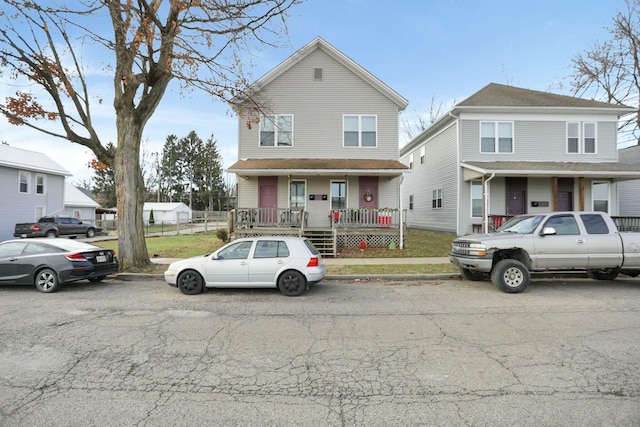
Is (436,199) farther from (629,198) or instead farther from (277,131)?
(629,198)

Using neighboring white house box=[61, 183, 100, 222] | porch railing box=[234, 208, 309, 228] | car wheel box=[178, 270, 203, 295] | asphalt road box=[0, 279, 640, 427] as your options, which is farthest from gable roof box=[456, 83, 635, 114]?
neighboring white house box=[61, 183, 100, 222]

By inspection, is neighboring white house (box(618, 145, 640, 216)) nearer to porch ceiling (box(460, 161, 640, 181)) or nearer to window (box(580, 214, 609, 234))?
porch ceiling (box(460, 161, 640, 181))

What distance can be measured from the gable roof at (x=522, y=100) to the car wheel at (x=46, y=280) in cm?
1871

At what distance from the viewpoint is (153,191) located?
231 feet

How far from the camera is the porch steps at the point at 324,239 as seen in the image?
1456cm

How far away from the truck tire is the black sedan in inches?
398

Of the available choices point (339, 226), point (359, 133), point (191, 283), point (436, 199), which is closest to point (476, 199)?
point (436, 199)

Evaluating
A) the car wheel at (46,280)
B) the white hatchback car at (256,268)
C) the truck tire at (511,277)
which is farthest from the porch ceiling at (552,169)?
the car wheel at (46,280)

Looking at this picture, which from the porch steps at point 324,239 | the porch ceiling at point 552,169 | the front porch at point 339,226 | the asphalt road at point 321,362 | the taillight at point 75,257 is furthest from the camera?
the porch ceiling at point 552,169

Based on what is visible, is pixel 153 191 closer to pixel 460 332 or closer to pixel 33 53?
pixel 33 53

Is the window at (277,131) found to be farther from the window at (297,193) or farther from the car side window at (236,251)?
the car side window at (236,251)

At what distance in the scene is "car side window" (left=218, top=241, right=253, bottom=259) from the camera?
8.29m

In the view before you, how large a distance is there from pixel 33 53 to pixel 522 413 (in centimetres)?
1454

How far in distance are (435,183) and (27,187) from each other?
29.9m
